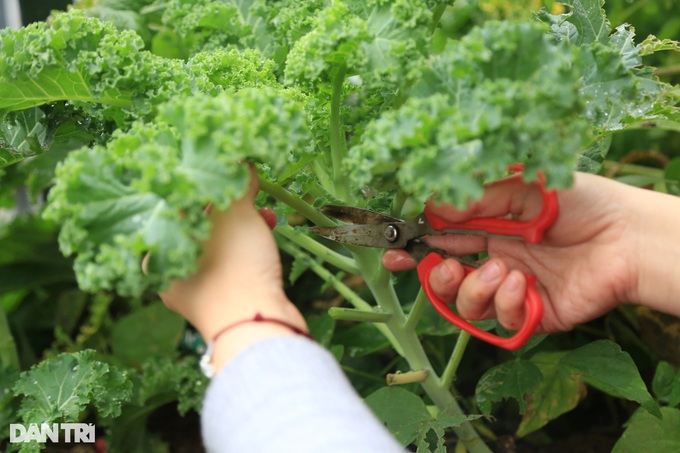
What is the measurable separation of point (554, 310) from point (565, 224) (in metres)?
0.18

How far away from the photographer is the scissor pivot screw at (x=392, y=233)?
116cm

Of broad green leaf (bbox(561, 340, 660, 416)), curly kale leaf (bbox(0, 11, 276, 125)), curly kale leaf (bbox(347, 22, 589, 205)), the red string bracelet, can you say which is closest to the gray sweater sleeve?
the red string bracelet

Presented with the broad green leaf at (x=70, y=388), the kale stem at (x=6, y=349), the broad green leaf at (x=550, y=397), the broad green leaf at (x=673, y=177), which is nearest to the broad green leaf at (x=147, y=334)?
the kale stem at (x=6, y=349)

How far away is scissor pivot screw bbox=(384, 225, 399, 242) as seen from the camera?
1.16 meters

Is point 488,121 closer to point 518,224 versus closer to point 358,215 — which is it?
point 518,224

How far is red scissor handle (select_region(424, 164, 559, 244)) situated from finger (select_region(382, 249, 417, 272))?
0.08 metres

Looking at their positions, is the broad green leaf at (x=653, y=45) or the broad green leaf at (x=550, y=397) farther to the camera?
the broad green leaf at (x=550, y=397)

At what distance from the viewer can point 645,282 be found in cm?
108

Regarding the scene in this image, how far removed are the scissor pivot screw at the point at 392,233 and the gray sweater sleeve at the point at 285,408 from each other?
0.32 meters

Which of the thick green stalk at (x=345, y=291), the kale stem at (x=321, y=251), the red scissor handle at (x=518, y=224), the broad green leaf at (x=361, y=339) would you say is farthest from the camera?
the broad green leaf at (x=361, y=339)

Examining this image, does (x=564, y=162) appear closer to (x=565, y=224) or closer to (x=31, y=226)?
(x=565, y=224)

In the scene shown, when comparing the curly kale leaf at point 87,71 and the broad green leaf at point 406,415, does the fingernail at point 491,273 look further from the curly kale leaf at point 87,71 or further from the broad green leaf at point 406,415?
the curly kale leaf at point 87,71

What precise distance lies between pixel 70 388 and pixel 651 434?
107 cm

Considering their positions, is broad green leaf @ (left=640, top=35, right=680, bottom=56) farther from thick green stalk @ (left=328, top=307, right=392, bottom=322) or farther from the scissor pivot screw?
thick green stalk @ (left=328, top=307, right=392, bottom=322)
